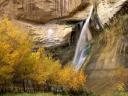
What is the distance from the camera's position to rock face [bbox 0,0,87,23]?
39.1 m

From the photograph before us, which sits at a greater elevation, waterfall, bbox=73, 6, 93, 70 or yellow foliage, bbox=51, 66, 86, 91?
waterfall, bbox=73, 6, 93, 70

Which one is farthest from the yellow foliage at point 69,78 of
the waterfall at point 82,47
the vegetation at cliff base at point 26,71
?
the waterfall at point 82,47

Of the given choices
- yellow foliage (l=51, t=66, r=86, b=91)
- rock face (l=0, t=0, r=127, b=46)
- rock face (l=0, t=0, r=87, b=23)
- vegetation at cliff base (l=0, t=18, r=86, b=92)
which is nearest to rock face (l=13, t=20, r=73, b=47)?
rock face (l=0, t=0, r=127, b=46)

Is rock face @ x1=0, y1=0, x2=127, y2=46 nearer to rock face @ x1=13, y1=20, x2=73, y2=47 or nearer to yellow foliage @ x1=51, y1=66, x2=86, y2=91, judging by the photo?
rock face @ x1=13, y1=20, x2=73, y2=47

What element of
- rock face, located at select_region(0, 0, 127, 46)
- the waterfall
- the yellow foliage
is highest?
rock face, located at select_region(0, 0, 127, 46)

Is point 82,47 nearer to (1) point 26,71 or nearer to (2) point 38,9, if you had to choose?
(2) point 38,9

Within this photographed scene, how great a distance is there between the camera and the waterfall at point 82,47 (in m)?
36.0

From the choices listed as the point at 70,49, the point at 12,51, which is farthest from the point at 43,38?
the point at 12,51

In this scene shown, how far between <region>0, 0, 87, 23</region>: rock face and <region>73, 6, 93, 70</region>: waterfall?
2617 mm

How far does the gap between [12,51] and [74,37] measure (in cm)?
829

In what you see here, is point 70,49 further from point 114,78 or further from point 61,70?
point 114,78

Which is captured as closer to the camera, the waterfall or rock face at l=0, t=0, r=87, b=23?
the waterfall

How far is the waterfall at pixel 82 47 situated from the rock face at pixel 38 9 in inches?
103

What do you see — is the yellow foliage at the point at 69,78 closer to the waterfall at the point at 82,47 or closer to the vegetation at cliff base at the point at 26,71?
the vegetation at cliff base at the point at 26,71
